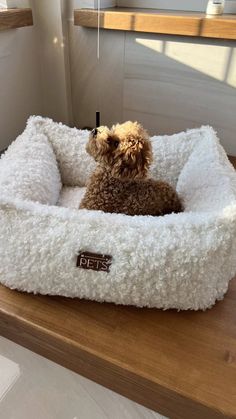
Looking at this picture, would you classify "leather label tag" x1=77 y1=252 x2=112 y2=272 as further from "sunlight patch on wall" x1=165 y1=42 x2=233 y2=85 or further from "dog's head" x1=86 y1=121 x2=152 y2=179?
"sunlight patch on wall" x1=165 y1=42 x2=233 y2=85

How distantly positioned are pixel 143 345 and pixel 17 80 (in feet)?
3.38

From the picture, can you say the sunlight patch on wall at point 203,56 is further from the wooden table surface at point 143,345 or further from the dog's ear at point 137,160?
the wooden table surface at point 143,345

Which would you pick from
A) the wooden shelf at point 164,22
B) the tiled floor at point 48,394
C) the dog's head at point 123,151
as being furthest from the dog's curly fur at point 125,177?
the wooden shelf at point 164,22

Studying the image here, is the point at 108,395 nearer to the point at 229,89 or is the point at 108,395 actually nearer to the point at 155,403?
the point at 155,403

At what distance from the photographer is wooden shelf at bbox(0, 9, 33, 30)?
1.06 meters

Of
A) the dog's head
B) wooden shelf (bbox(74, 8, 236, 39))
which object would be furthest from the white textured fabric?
wooden shelf (bbox(74, 8, 236, 39))

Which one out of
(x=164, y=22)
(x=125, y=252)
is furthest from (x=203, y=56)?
(x=125, y=252)

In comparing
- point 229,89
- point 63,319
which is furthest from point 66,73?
point 63,319

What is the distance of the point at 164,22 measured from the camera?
1087 mm

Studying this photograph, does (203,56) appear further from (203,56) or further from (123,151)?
(123,151)

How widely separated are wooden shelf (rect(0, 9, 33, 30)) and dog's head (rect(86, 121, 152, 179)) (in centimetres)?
63

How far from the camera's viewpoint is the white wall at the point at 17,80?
1162mm

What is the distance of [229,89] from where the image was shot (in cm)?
117

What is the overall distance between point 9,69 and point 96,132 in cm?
67
